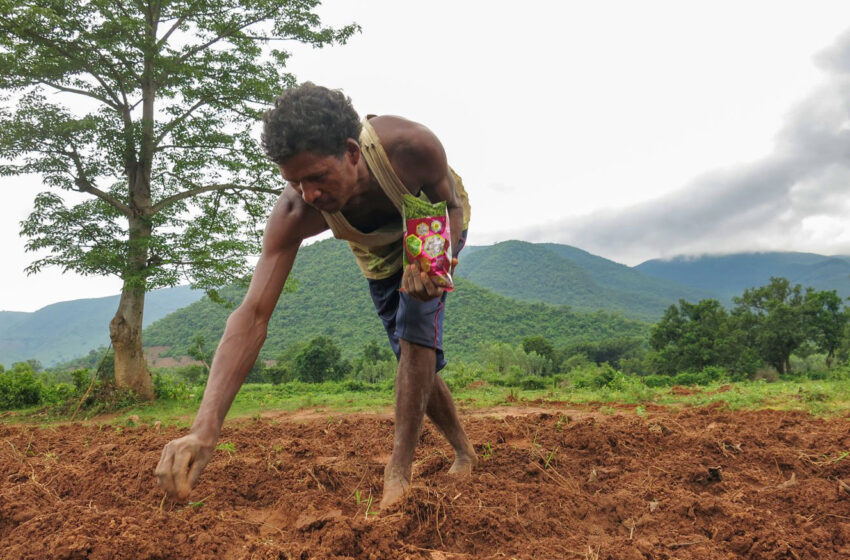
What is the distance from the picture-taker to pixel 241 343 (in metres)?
1.79

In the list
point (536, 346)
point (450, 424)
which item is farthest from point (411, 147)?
point (536, 346)

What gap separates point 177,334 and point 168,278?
114ft

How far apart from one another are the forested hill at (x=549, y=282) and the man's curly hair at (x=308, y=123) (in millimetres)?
65483

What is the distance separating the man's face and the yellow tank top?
0.09 metres

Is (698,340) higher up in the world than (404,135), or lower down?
lower down

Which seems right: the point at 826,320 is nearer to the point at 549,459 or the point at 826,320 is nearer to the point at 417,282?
the point at 549,459

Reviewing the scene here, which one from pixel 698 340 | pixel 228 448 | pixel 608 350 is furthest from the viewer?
pixel 608 350

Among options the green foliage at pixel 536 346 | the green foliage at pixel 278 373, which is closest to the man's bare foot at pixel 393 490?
the green foliage at pixel 278 373

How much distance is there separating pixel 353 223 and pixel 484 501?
1131 millimetres

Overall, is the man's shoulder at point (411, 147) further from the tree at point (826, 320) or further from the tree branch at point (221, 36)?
the tree at point (826, 320)

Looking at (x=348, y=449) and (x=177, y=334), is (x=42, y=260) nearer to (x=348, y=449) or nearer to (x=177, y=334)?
(x=348, y=449)

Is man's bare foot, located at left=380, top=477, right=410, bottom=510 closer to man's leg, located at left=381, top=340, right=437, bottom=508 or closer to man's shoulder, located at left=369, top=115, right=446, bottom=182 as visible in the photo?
man's leg, located at left=381, top=340, right=437, bottom=508

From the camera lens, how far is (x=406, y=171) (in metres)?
2.02

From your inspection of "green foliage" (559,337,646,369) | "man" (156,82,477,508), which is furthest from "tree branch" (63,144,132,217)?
"green foliage" (559,337,646,369)
